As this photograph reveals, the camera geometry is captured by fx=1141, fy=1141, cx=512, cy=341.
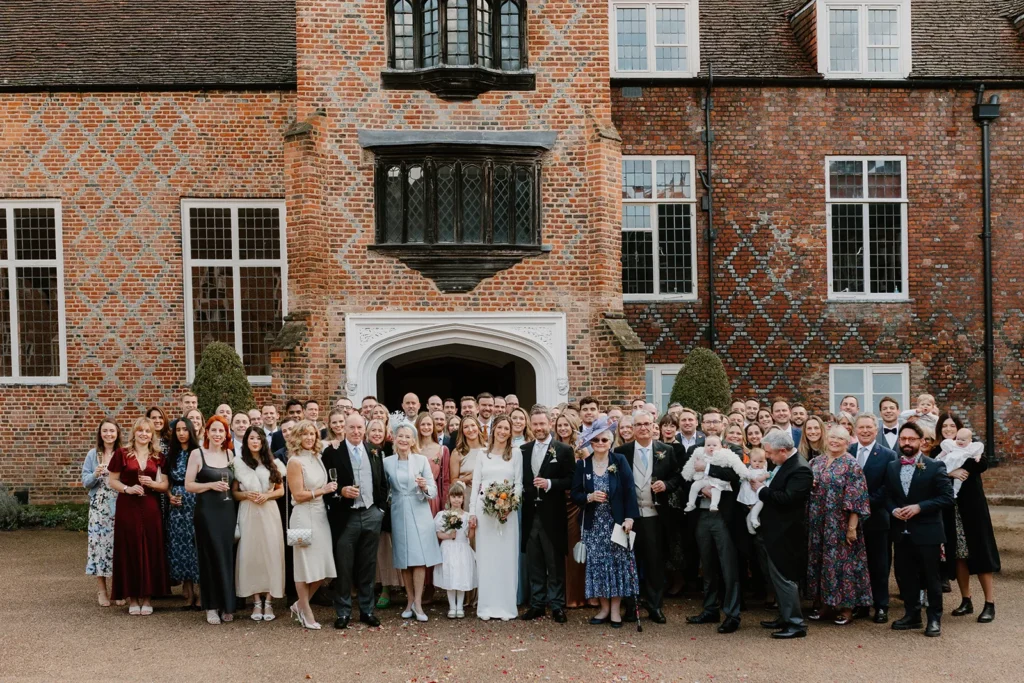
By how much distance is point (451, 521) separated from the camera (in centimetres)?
1029

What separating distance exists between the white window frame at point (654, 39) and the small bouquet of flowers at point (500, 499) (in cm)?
1091

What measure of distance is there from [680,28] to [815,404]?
6860mm

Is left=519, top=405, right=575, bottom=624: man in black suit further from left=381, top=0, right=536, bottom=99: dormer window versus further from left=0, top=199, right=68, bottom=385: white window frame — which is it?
left=0, top=199, right=68, bottom=385: white window frame

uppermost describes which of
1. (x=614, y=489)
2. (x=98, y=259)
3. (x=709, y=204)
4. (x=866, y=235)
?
(x=709, y=204)

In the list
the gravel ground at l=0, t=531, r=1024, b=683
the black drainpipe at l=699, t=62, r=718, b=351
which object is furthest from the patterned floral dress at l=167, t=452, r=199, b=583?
the black drainpipe at l=699, t=62, r=718, b=351

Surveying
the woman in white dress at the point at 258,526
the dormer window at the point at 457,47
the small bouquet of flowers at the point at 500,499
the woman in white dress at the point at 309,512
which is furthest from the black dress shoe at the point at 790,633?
the dormer window at the point at 457,47

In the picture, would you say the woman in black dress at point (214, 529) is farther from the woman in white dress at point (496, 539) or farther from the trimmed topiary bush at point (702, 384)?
the trimmed topiary bush at point (702, 384)

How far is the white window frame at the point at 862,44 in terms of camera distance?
19.5 meters

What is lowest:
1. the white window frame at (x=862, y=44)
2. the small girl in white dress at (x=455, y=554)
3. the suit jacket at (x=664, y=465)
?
the small girl in white dress at (x=455, y=554)

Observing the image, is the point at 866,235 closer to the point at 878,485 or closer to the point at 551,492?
the point at 878,485

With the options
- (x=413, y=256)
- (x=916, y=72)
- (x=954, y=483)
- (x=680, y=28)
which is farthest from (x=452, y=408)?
(x=916, y=72)

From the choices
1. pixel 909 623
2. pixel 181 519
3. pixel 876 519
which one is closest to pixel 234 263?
pixel 181 519

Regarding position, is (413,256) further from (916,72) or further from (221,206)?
(916,72)

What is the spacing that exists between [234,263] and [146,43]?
4275mm
